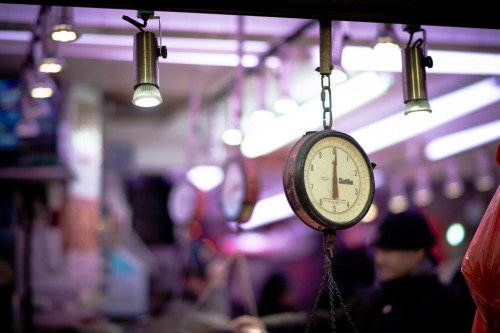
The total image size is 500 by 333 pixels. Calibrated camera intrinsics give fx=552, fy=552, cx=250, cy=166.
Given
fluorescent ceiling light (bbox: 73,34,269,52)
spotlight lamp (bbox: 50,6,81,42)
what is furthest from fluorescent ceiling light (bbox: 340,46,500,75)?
spotlight lamp (bbox: 50,6,81,42)

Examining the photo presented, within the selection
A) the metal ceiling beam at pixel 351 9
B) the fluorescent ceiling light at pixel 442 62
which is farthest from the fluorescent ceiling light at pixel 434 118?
the metal ceiling beam at pixel 351 9

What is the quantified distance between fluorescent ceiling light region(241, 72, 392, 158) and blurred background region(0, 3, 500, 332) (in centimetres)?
2

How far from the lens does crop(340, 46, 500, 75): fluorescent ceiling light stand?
16.9 feet

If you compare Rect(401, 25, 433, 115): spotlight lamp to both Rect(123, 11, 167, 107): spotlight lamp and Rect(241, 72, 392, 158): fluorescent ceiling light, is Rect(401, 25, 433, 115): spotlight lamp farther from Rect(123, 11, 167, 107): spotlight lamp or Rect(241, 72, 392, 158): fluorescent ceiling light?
Rect(241, 72, 392, 158): fluorescent ceiling light

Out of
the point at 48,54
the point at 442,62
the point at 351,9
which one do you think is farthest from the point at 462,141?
the point at 48,54

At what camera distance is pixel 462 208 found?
1173 cm

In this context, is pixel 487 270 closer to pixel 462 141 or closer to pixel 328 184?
pixel 328 184

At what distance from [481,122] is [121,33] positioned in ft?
16.5

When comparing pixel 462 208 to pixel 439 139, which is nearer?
pixel 439 139

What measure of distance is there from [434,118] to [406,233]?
3.89 metres

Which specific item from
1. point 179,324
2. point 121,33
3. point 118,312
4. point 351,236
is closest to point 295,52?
point 121,33

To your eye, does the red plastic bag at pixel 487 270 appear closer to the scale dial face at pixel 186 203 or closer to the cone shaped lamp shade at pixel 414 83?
the cone shaped lamp shade at pixel 414 83

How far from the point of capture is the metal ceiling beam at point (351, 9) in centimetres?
222

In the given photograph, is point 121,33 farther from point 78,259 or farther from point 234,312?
point 234,312
